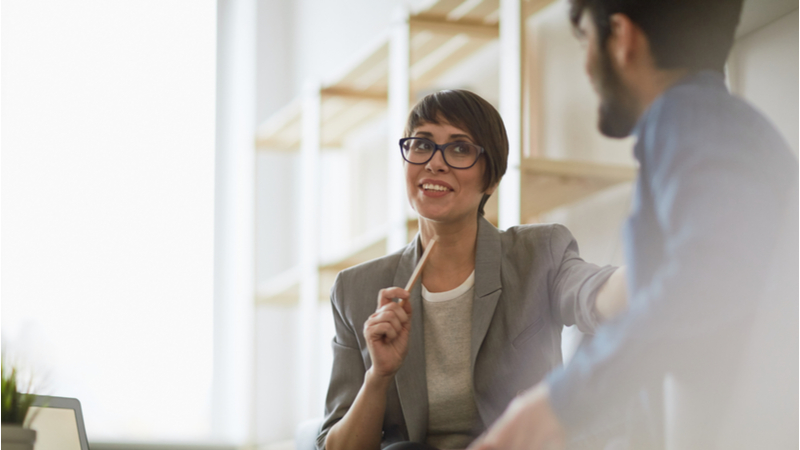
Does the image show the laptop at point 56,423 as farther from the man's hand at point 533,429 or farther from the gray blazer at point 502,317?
the man's hand at point 533,429

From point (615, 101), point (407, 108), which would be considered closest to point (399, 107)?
point (407, 108)

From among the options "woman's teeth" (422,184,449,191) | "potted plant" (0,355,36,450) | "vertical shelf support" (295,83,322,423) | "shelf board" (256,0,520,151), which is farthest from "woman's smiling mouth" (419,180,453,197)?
"vertical shelf support" (295,83,322,423)

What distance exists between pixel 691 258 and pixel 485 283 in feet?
1.41

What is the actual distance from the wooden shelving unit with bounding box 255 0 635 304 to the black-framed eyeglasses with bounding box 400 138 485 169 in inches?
6.5

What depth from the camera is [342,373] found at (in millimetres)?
1088

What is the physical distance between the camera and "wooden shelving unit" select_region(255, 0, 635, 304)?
1396 mm

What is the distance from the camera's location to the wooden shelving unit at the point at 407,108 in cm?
140

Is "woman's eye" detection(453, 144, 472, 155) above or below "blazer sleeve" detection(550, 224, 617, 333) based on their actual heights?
above

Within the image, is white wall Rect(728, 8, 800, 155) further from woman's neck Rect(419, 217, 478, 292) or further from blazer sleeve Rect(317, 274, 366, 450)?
blazer sleeve Rect(317, 274, 366, 450)

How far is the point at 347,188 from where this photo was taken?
286 centimetres

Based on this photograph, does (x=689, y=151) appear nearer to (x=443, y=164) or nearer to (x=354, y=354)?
(x=443, y=164)

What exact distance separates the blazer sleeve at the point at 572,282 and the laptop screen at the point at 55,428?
78 centimetres

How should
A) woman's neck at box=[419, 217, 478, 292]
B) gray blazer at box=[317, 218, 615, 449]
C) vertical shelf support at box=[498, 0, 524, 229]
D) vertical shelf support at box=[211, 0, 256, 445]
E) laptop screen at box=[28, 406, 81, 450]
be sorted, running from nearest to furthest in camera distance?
gray blazer at box=[317, 218, 615, 449] < woman's neck at box=[419, 217, 478, 292] < laptop screen at box=[28, 406, 81, 450] < vertical shelf support at box=[498, 0, 524, 229] < vertical shelf support at box=[211, 0, 256, 445]

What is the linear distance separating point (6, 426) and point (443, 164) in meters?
0.73
